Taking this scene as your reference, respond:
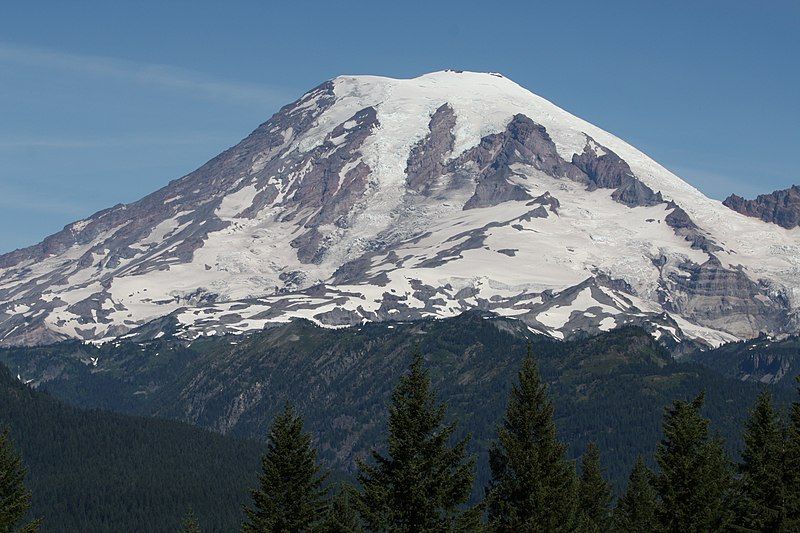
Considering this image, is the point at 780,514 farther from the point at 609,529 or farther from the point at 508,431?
the point at 609,529

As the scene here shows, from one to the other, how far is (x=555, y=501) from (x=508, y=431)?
4792mm

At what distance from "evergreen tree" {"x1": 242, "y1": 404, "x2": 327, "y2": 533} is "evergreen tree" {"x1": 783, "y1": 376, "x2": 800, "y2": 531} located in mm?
30734

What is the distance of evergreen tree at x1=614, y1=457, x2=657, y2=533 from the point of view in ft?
381

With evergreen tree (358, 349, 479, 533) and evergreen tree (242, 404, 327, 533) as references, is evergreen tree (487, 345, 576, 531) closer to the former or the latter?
Result: evergreen tree (242, 404, 327, 533)

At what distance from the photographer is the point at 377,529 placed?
71.4 meters

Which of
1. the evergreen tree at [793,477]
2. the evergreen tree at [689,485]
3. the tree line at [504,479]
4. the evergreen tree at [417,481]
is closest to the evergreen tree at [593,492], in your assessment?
the tree line at [504,479]

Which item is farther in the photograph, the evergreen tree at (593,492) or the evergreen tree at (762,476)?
the evergreen tree at (593,492)

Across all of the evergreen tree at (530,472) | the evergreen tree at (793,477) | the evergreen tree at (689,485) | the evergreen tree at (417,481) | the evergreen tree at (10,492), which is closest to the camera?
the evergreen tree at (417,481)

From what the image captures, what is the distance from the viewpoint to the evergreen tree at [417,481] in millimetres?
72562

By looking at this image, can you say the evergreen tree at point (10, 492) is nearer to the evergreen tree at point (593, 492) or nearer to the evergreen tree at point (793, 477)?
the evergreen tree at point (793, 477)

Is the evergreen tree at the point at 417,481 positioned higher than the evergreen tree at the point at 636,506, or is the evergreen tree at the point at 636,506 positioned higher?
the evergreen tree at the point at 417,481

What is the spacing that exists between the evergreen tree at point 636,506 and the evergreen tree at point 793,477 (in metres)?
13.8

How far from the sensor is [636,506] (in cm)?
12644

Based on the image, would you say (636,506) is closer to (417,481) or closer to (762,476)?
(762,476)
